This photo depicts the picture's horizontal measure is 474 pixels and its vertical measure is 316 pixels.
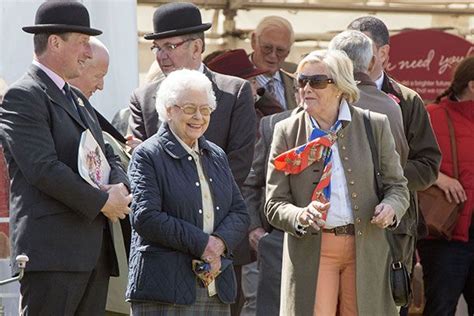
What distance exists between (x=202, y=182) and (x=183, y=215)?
195mm

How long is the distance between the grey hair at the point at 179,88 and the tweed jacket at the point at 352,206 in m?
0.55

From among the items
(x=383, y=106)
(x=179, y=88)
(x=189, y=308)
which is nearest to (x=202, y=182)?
(x=179, y=88)

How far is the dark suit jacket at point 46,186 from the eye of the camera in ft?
19.7

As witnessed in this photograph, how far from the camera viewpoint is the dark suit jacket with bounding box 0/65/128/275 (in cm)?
602

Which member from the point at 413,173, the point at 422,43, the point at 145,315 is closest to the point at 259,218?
the point at 413,173

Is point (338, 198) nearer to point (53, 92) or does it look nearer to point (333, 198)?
point (333, 198)

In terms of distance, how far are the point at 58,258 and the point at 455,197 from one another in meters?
3.52

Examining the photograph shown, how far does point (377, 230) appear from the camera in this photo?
6.59m

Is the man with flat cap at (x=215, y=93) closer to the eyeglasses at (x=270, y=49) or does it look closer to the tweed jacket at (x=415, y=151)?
Answer: the tweed jacket at (x=415, y=151)

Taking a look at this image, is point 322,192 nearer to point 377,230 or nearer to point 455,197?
point 377,230

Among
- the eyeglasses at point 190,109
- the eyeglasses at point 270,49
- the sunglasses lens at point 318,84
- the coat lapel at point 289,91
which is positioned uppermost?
the sunglasses lens at point 318,84

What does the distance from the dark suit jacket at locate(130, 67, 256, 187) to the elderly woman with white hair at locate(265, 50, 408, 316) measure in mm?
673

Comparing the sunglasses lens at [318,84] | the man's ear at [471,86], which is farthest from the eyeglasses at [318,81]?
the man's ear at [471,86]

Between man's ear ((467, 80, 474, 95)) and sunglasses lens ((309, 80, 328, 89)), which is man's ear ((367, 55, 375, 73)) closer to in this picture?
sunglasses lens ((309, 80, 328, 89))
